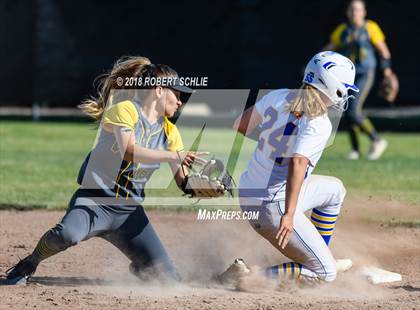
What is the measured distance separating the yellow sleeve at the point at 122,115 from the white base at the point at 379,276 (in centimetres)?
217

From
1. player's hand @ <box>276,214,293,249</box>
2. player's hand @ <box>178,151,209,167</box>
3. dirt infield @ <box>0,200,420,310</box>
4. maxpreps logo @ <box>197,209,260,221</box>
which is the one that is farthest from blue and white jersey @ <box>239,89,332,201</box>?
maxpreps logo @ <box>197,209,260,221</box>

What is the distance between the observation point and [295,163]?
228 inches

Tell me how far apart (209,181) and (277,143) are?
574 mm

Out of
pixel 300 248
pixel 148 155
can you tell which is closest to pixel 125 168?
pixel 148 155

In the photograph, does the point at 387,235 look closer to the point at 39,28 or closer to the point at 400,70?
the point at 400,70

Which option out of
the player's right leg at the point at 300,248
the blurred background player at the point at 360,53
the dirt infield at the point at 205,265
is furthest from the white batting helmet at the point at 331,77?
the blurred background player at the point at 360,53

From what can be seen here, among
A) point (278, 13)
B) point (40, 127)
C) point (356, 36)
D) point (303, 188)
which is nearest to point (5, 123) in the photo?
point (40, 127)

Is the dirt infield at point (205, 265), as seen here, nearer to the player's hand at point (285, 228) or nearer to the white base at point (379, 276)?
the white base at point (379, 276)

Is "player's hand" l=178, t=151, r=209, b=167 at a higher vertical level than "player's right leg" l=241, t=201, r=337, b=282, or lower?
higher

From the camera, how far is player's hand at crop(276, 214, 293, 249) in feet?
19.1

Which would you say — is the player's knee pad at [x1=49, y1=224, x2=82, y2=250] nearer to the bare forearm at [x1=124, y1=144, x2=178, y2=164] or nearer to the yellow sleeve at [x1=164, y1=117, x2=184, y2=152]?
the bare forearm at [x1=124, y1=144, x2=178, y2=164]

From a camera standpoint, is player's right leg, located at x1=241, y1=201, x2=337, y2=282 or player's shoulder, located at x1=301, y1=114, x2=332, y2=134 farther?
player's right leg, located at x1=241, y1=201, x2=337, y2=282

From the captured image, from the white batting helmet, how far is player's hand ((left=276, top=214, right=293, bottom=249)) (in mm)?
911

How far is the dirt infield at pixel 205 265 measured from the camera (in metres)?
5.65
